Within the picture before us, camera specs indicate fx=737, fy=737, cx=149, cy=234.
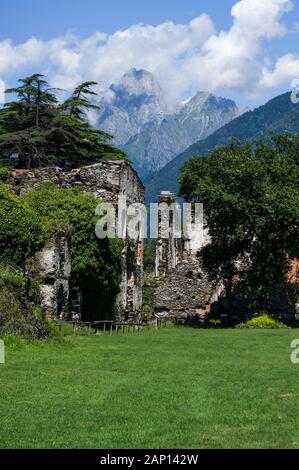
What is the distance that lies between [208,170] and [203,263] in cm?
460

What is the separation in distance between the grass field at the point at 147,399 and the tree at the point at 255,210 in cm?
1432

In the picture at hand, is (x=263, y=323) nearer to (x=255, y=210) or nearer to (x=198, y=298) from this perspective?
(x=255, y=210)

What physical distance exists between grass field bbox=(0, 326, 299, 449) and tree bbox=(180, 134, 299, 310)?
14.3 m

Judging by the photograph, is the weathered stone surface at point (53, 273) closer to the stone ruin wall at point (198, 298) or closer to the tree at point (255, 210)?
the tree at point (255, 210)

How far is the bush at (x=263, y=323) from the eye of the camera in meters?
33.6

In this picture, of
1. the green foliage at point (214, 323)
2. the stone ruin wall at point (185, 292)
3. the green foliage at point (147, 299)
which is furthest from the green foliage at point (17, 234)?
the green foliage at point (147, 299)

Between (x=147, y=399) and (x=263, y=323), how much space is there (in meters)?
22.8

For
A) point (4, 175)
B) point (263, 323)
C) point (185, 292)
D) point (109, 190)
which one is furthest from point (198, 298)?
point (4, 175)

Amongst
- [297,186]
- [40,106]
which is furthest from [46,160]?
[297,186]

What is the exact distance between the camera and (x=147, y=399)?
38.0 feet

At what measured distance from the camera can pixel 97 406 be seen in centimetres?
1101

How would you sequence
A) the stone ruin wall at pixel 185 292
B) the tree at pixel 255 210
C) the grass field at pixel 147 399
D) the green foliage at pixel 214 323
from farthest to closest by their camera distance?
the stone ruin wall at pixel 185 292 → the green foliage at pixel 214 323 → the tree at pixel 255 210 → the grass field at pixel 147 399

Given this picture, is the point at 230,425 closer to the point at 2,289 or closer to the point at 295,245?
the point at 2,289

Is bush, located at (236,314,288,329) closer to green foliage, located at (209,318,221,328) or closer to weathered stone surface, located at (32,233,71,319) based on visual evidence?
green foliage, located at (209,318,221,328)
